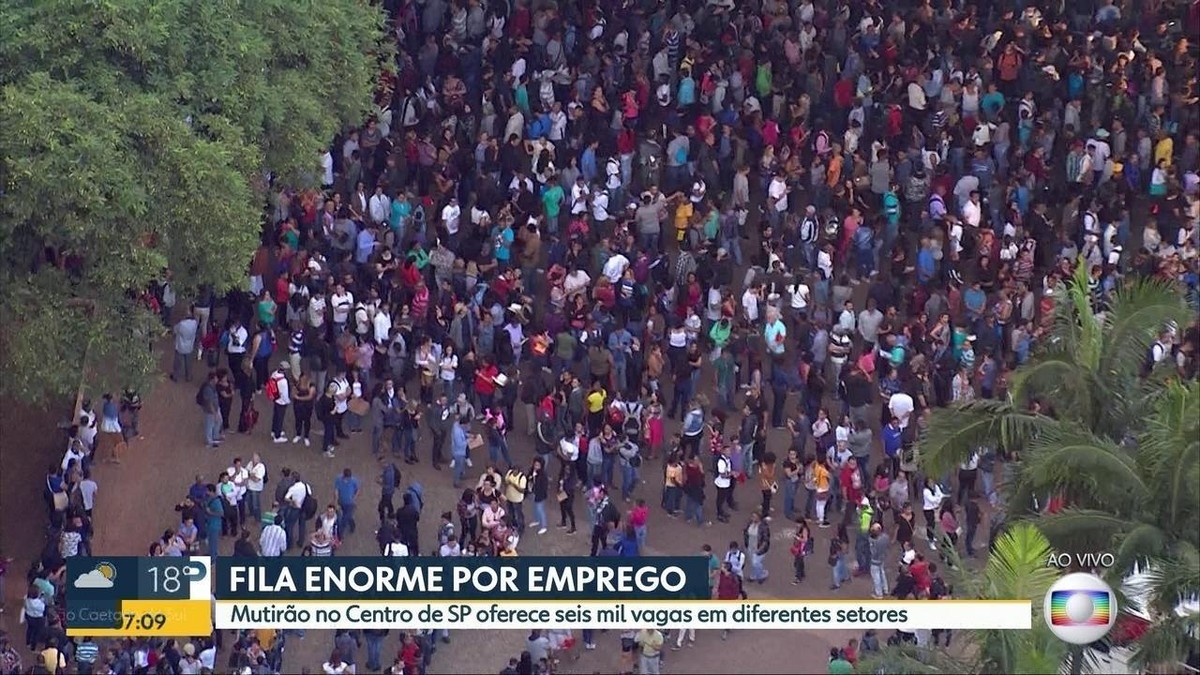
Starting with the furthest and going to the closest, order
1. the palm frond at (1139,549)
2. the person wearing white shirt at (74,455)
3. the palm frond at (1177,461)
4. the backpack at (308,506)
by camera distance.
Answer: the person wearing white shirt at (74,455) < the backpack at (308,506) < the palm frond at (1177,461) < the palm frond at (1139,549)

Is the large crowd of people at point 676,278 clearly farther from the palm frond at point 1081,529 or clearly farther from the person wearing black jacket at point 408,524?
the palm frond at point 1081,529

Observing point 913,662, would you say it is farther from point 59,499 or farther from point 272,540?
point 59,499

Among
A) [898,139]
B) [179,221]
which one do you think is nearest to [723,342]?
[898,139]

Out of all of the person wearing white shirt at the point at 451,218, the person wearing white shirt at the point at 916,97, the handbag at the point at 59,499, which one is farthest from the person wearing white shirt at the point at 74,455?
the person wearing white shirt at the point at 916,97

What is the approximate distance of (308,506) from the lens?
86.6 feet

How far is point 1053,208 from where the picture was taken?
105 ft

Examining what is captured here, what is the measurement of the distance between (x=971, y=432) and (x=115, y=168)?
9711 mm

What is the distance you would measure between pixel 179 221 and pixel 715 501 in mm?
7670

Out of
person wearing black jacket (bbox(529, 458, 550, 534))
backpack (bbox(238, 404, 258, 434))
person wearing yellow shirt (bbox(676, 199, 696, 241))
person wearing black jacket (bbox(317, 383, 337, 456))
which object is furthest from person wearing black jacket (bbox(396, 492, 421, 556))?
person wearing yellow shirt (bbox(676, 199, 696, 241))

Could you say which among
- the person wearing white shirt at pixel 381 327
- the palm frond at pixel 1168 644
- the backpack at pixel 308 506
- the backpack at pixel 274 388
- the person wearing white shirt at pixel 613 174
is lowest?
the palm frond at pixel 1168 644

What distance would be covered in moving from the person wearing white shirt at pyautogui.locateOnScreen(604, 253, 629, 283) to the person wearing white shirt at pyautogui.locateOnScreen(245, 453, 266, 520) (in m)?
5.60

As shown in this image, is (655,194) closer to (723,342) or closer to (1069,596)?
(723,342)
